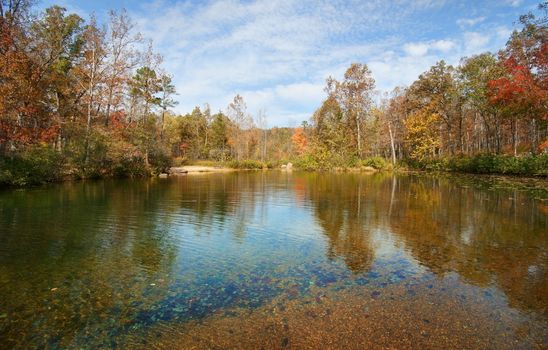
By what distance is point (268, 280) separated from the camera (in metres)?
5.70

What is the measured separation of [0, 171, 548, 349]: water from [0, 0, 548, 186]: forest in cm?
1286

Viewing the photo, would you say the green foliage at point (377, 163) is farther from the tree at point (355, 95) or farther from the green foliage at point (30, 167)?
the green foliage at point (30, 167)

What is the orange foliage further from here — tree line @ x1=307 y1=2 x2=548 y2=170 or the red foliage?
the red foliage

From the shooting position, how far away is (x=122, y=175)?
3050 cm

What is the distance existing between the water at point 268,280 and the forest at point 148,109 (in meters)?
12.9

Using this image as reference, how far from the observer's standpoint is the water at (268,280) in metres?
3.96

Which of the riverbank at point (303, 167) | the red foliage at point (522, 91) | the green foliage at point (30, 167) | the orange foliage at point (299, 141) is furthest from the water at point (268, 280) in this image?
the orange foliage at point (299, 141)

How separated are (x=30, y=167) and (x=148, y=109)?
1899 centimetres

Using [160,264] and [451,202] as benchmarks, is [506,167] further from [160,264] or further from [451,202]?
[160,264]

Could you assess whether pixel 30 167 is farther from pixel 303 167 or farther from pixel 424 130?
pixel 424 130

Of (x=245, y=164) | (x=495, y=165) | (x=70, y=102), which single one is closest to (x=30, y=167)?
(x=70, y=102)

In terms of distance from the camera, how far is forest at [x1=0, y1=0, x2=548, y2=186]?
20375 millimetres

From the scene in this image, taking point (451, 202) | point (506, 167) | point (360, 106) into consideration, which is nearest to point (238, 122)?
point (360, 106)

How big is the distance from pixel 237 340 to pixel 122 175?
98.5ft
